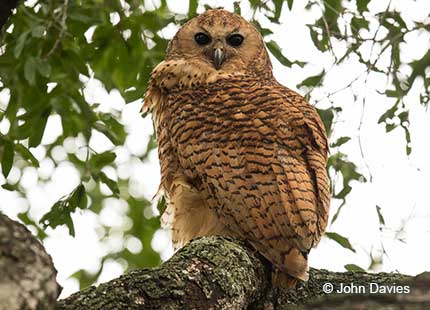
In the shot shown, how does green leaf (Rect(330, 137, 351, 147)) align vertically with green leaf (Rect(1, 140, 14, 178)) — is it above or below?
above

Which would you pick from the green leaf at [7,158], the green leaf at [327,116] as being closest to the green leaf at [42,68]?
the green leaf at [7,158]

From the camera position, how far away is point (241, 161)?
386 centimetres

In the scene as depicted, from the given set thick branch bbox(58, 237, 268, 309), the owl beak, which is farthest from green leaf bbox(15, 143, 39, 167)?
thick branch bbox(58, 237, 268, 309)

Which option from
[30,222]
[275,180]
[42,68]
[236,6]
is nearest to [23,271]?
[275,180]

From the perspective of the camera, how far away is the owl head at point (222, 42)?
Answer: 512cm

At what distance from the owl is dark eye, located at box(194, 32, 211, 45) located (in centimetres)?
35

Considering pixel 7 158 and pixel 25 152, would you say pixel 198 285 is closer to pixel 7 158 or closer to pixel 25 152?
pixel 7 158

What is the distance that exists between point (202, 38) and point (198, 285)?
9.09 ft

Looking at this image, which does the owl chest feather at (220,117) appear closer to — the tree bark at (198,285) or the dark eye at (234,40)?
the tree bark at (198,285)

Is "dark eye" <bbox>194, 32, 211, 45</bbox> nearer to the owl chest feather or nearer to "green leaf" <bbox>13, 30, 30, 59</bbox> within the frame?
the owl chest feather

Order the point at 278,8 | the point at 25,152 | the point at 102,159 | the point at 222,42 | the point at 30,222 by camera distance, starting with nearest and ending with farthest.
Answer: the point at 25,152
the point at 278,8
the point at 102,159
the point at 222,42
the point at 30,222

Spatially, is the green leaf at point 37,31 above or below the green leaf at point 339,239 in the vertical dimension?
above

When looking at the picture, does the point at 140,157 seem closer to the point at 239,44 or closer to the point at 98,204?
the point at 98,204

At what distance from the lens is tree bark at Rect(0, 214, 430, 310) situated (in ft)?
5.05
